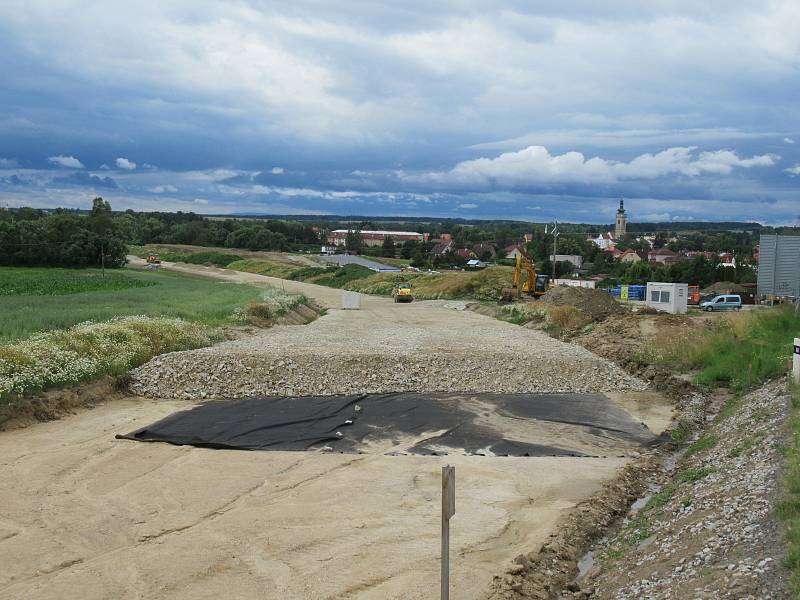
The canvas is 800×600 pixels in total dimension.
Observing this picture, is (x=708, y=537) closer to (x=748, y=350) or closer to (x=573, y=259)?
(x=748, y=350)

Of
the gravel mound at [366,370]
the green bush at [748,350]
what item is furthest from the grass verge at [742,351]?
the gravel mound at [366,370]

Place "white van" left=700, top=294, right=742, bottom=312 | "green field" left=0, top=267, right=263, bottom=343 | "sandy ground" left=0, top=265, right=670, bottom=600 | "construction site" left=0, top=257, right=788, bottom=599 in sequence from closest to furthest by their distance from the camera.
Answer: "sandy ground" left=0, top=265, right=670, bottom=600 < "construction site" left=0, top=257, right=788, bottom=599 < "green field" left=0, top=267, right=263, bottom=343 < "white van" left=700, top=294, right=742, bottom=312

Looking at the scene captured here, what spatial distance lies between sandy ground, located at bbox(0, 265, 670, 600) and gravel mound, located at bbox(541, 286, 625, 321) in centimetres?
2412

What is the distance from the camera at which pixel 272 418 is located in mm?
17297

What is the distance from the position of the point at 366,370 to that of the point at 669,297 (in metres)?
29.4

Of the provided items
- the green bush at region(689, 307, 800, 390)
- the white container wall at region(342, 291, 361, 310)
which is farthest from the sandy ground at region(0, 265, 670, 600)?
the white container wall at region(342, 291, 361, 310)

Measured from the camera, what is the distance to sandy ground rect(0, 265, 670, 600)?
8938 millimetres

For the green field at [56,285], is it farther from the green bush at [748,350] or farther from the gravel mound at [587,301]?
the green bush at [748,350]

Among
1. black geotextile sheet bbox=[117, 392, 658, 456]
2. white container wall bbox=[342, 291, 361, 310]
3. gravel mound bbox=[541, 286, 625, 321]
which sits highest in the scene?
gravel mound bbox=[541, 286, 625, 321]

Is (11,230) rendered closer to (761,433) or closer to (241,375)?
(241,375)

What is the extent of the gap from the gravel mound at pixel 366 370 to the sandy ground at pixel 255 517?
16.4 ft

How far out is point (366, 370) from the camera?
72.3 ft

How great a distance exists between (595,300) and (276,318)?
17608mm

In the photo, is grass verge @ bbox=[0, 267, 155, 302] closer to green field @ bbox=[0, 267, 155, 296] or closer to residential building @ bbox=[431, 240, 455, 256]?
green field @ bbox=[0, 267, 155, 296]
